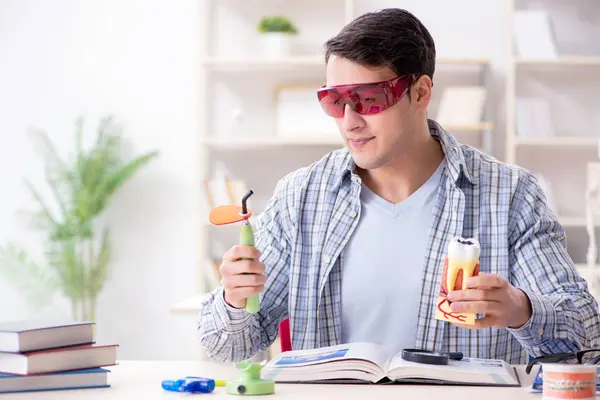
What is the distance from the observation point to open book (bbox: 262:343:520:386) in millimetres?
1647

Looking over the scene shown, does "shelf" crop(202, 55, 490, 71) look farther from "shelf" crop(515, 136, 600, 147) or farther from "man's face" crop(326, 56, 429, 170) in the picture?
"man's face" crop(326, 56, 429, 170)

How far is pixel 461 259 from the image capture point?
5.24ft

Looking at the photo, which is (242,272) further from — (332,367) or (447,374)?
(447,374)

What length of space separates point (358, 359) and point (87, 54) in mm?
4144

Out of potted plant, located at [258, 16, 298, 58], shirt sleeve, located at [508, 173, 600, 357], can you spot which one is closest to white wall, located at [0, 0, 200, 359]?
potted plant, located at [258, 16, 298, 58]

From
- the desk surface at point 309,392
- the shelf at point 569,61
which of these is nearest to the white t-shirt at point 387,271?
the desk surface at point 309,392

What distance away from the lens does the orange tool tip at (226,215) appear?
1655mm

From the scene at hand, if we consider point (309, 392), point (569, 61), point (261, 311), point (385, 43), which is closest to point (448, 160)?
point (385, 43)

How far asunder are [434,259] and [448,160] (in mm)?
252

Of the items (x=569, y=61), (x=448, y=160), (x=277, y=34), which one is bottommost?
(x=448, y=160)

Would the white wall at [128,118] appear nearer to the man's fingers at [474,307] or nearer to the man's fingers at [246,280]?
the man's fingers at [246,280]

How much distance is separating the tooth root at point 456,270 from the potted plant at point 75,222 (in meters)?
3.65

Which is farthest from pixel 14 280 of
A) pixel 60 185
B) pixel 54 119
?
pixel 54 119

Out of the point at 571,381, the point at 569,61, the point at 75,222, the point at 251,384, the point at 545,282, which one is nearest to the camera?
the point at 571,381
